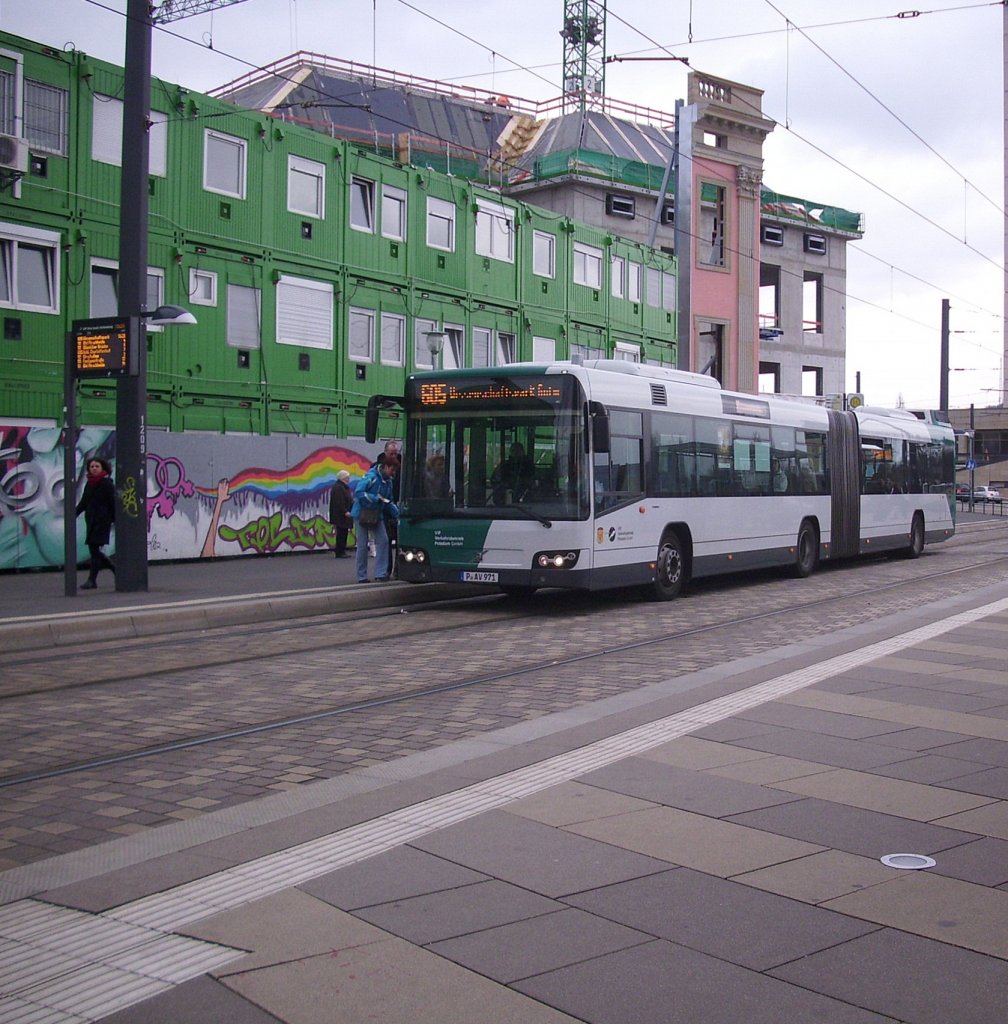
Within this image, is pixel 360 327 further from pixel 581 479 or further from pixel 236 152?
pixel 581 479

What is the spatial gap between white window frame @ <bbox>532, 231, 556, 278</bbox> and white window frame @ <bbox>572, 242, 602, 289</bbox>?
1.09 meters

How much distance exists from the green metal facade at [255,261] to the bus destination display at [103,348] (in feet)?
18.0

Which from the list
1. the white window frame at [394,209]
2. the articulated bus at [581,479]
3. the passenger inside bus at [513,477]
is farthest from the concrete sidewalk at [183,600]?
the white window frame at [394,209]

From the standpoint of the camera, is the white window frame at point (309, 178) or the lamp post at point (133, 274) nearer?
the lamp post at point (133, 274)

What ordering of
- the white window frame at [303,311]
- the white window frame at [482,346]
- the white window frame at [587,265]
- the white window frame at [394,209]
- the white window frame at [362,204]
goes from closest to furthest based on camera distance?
the white window frame at [303,311], the white window frame at [362,204], the white window frame at [394,209], the white window frame at [482,346], the white window frame at [587,265]

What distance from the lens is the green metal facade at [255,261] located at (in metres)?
21.5

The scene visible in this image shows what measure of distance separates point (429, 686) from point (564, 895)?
5.21 m

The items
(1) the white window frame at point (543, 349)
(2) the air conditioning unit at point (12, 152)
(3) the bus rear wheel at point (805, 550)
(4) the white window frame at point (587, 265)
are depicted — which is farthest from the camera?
(4) the white window frame at point (587, 265)

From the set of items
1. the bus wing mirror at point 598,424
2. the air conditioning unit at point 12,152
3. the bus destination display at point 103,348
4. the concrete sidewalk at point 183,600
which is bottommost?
the concrete sidewalk at point 183,600

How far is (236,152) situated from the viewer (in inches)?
1000

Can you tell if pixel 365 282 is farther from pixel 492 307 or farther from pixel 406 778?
pixel 406 778

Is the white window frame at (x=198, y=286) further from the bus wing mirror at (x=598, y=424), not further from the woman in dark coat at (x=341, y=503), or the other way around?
the bus wing mirror at (x=598, y=424)

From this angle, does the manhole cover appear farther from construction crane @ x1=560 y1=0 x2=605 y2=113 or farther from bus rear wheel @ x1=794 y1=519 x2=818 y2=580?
construction crane @ x1=560 y1=0 x2=605 y2=113

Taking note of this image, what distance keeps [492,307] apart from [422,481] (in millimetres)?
18205
